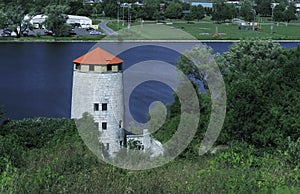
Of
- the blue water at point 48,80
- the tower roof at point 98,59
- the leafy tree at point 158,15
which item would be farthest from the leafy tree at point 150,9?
the tower roof at point 98,59

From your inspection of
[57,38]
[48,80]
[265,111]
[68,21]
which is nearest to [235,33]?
[68,21]

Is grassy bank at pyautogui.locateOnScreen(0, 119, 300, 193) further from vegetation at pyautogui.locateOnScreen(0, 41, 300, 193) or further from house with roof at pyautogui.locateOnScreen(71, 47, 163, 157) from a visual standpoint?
house with roof at pyautogui.locateOnScreen(71, 47, 163, 157)

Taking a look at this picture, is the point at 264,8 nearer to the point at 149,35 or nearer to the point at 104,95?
the point at 149,35

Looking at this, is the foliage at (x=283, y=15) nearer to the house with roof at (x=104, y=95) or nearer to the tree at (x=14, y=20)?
the tree at (x=14, y=20)

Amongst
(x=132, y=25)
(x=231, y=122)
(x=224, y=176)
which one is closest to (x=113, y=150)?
(x=231, y=122)

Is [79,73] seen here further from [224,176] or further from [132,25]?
[132,25]

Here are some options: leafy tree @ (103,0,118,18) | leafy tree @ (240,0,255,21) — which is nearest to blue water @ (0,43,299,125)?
leafy tree @ (103,0,118,18)
